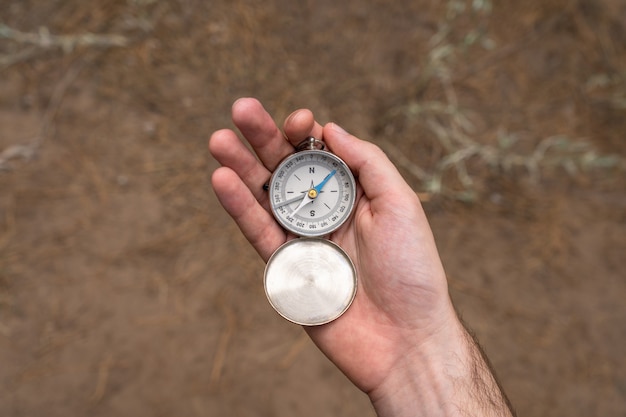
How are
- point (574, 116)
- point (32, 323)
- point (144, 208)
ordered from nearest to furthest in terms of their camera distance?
point (32, 323) < point (144, 208) < point (574, 116)

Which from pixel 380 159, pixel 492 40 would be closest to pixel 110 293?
pixel 380 159

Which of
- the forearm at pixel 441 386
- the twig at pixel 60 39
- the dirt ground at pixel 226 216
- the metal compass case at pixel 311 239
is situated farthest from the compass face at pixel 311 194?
the twig at pixel 60 39

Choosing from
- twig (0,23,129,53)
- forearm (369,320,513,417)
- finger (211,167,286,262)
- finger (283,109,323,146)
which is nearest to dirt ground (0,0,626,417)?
twig (0,23,129,53)

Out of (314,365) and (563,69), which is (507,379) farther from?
(563,69)

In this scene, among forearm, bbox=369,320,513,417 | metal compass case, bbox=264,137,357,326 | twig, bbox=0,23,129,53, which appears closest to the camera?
forearm, bbox=369,320,513,417

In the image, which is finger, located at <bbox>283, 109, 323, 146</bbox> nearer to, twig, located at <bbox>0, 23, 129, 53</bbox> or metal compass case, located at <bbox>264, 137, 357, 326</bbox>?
metal compass case, located at <bbox>264, 137, 357, 326</bbox>
